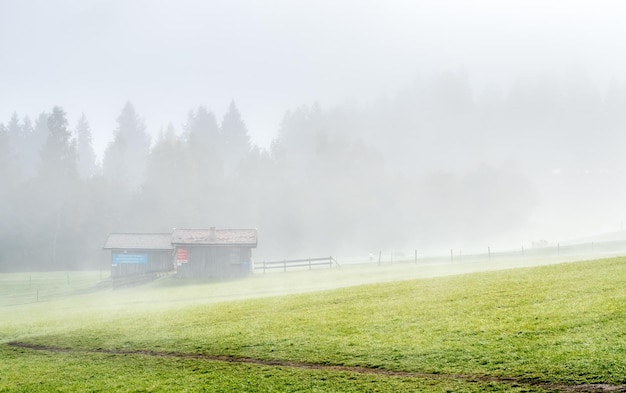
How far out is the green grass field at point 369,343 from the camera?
47.9 feet

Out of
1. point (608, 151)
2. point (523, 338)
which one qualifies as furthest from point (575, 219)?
point (523, 338)

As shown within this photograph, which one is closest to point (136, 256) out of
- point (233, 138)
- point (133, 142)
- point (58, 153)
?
point (58, 153)

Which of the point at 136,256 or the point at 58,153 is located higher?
the point at 58,153

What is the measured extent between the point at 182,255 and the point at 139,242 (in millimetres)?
9147

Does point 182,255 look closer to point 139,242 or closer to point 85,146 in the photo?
point 139,242

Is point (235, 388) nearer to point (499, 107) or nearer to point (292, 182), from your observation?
point (292, 182)

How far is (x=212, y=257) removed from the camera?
219 feet

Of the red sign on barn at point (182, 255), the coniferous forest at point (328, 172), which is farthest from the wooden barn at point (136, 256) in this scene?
the coniferous forest at point (328, 172)

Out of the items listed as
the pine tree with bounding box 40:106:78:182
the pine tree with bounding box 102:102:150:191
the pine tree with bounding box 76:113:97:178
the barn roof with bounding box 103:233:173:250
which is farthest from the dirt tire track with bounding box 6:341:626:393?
the pine tree with bounding box 76:113:97:178

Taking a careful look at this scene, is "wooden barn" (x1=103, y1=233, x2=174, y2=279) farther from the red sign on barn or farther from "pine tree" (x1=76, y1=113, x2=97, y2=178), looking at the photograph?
"pine tree" (x1=76, y1=113, x2=97, y2=178)

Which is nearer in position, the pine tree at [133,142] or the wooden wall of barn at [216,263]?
the wooden wall of barn at [216,263]

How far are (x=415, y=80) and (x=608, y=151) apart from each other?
189ft

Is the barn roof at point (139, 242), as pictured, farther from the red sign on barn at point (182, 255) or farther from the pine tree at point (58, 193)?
the pine tree at point (58, 193)

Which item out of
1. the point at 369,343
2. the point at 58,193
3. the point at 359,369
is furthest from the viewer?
the point at 58,193
